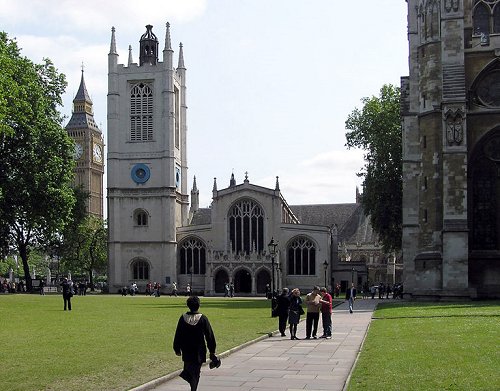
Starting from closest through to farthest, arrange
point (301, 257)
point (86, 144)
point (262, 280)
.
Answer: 1. point (262, 280)
2. point (301, 257)
3. point (86, 144)

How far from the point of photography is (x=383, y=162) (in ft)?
195

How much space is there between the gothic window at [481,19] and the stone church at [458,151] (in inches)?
2.0

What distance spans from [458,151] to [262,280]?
38691 millimetres

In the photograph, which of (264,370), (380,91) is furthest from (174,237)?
(264,370)

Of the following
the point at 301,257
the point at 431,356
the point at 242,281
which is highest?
the point at 301,257

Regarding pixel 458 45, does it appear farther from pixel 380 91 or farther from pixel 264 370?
pixel 264 370

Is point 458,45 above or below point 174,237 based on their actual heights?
above

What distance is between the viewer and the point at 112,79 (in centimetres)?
8069

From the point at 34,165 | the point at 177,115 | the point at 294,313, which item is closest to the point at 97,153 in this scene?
the point at 177,115

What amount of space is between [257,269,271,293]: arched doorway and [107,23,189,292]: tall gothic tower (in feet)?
25.3

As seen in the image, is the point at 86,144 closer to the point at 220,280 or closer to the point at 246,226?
the point at 246,226

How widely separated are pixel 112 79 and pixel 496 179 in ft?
157

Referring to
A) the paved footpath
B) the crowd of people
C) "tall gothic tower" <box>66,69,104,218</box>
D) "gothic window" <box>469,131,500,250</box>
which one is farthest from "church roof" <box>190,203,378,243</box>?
the paved footpath

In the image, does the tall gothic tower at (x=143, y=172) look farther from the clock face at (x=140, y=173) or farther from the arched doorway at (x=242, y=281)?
the arched doorway at (x=242, y=281)
